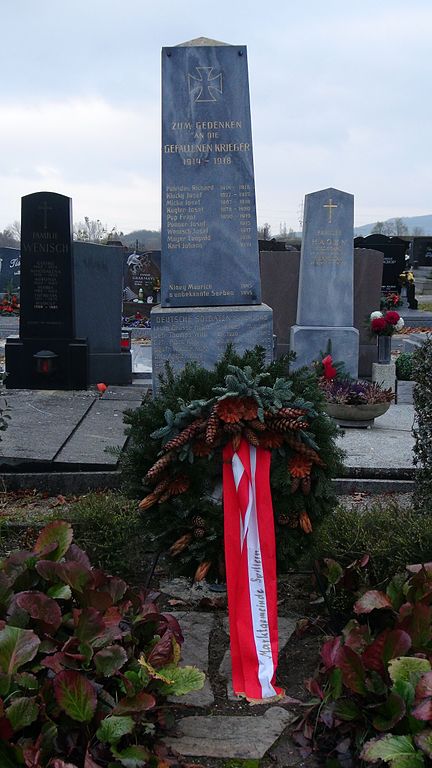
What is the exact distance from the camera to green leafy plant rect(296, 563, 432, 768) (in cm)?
229

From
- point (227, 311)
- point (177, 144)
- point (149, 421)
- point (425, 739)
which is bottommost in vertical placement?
point (425, 739)

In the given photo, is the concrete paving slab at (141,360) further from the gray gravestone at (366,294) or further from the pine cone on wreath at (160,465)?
the pine cone on wreath at (160,465)

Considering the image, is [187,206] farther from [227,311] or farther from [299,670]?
[299,670]

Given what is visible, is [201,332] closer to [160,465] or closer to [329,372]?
[329,372]

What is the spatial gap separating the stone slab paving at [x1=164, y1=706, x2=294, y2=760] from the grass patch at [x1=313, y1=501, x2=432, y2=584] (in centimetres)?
80

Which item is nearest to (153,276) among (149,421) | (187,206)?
(187,206)

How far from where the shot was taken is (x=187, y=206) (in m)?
6.07

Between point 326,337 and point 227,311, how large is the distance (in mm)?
4398

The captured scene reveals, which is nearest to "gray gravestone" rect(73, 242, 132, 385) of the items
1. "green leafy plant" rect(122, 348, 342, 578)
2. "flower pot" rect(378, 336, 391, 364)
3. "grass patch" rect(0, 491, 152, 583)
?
"flower pot" rect(378, 336, 391, 364)

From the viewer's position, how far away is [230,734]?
273 centimetres

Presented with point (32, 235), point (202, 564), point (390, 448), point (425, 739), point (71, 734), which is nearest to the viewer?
point (425, 739)

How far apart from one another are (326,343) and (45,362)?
3.63 metres

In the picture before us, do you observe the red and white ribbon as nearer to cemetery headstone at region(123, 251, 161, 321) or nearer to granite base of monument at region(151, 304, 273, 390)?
granite base of monument at region(151, 304, 273, 390)

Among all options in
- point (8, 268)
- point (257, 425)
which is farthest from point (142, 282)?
point (257, 425)
